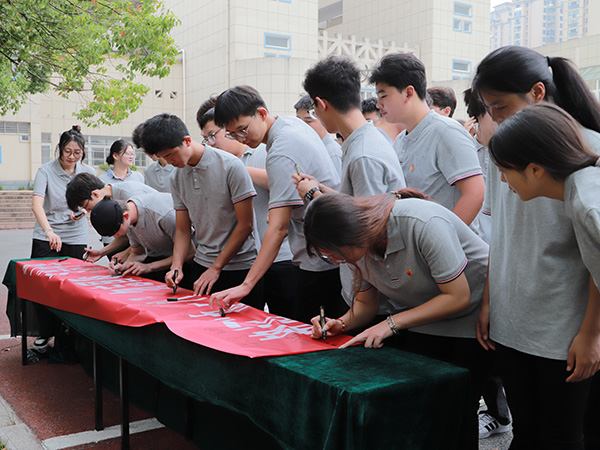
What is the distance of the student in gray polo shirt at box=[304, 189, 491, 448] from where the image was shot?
156cm

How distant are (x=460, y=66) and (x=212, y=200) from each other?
1168 inches

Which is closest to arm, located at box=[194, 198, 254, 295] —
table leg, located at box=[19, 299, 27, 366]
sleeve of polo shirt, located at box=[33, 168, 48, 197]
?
table leg, located at box=[19, 299, 27, 366]

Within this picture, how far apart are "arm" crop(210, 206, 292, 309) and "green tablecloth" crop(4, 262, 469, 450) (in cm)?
41

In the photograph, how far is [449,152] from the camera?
2270mm

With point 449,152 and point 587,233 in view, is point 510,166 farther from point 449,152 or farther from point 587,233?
point 449,152

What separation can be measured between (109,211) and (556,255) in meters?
2.16

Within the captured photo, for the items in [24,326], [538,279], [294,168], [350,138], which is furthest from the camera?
[24,326]

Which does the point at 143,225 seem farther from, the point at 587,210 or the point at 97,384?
the point at 587,210

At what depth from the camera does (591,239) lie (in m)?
1.23

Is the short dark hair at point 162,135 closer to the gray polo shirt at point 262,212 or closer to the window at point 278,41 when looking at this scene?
the gray polo shirt at point 262,212

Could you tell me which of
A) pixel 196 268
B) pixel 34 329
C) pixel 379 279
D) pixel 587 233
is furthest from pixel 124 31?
pixel 587 233

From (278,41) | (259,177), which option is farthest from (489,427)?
(278,41)

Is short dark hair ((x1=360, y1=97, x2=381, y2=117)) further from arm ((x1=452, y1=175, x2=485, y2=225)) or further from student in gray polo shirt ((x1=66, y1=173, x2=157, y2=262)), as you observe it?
arm ((x1=452, y1=175, x2=485, y2=225))

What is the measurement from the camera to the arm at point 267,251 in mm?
2204
